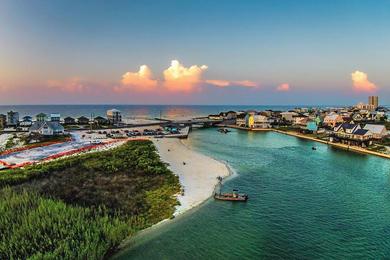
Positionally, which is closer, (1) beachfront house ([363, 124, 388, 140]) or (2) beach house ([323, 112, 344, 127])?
(1) beachfront house ([363, 124, 388, 140])

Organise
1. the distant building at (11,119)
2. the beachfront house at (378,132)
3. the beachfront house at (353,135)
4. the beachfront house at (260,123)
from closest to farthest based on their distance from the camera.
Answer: the beachfront house at (353,135), the beachfront house at (378,132), the distant building at (11,119), the beachfront house at (260,123)

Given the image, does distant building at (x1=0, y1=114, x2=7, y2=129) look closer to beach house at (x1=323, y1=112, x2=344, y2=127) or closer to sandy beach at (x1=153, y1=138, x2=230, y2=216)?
sandy beach at (x1=153, y1=138, x2=230, y2=216)

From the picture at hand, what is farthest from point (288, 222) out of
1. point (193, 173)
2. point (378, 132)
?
point (378, 132)

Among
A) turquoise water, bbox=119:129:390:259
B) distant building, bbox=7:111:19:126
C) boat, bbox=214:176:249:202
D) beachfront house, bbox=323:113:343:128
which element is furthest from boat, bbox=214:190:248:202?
distant building, bbox=7:111:19:126

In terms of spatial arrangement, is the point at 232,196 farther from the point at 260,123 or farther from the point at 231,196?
the point at 260,123

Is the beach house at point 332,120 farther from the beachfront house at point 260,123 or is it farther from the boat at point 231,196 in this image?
the boat at point 231,196

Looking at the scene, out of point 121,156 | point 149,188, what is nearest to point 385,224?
point 149,188

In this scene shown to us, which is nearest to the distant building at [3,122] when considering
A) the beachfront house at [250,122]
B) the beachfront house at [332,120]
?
the beachfront house at [250,122]

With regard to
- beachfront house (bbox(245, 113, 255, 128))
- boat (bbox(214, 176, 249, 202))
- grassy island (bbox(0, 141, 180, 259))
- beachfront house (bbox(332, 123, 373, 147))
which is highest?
beachfront house (bbox(245, 113, 255, 128))
